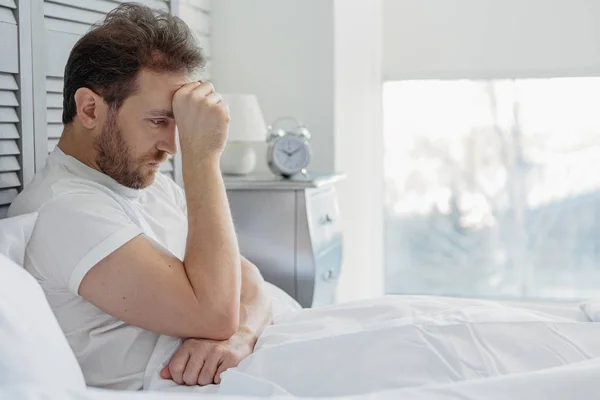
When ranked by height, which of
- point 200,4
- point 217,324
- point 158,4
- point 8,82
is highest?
point 200,4

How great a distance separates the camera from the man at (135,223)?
4.71 feet

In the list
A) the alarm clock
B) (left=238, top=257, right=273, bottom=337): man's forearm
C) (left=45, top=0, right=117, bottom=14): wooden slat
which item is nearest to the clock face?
the alarm clock

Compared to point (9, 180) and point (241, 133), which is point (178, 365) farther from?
point (241, 133)

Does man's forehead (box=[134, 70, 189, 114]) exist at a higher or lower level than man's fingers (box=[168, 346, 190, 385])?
higher

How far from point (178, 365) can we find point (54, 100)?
2.73 feet

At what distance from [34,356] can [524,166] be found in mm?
3389

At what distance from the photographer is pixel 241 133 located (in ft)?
9.21

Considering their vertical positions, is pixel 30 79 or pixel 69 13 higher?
pixel 69 13

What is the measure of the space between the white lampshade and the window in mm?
1510

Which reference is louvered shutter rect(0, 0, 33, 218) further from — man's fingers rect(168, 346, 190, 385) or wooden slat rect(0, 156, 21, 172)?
man's fingers rect(168, 346, 190, 385)

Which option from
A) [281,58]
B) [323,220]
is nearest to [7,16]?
[323,220]

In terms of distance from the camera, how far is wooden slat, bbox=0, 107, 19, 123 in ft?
5.88

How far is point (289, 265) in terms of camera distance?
2678 millimetres

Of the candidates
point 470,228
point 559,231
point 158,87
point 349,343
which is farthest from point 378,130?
point 349,343
